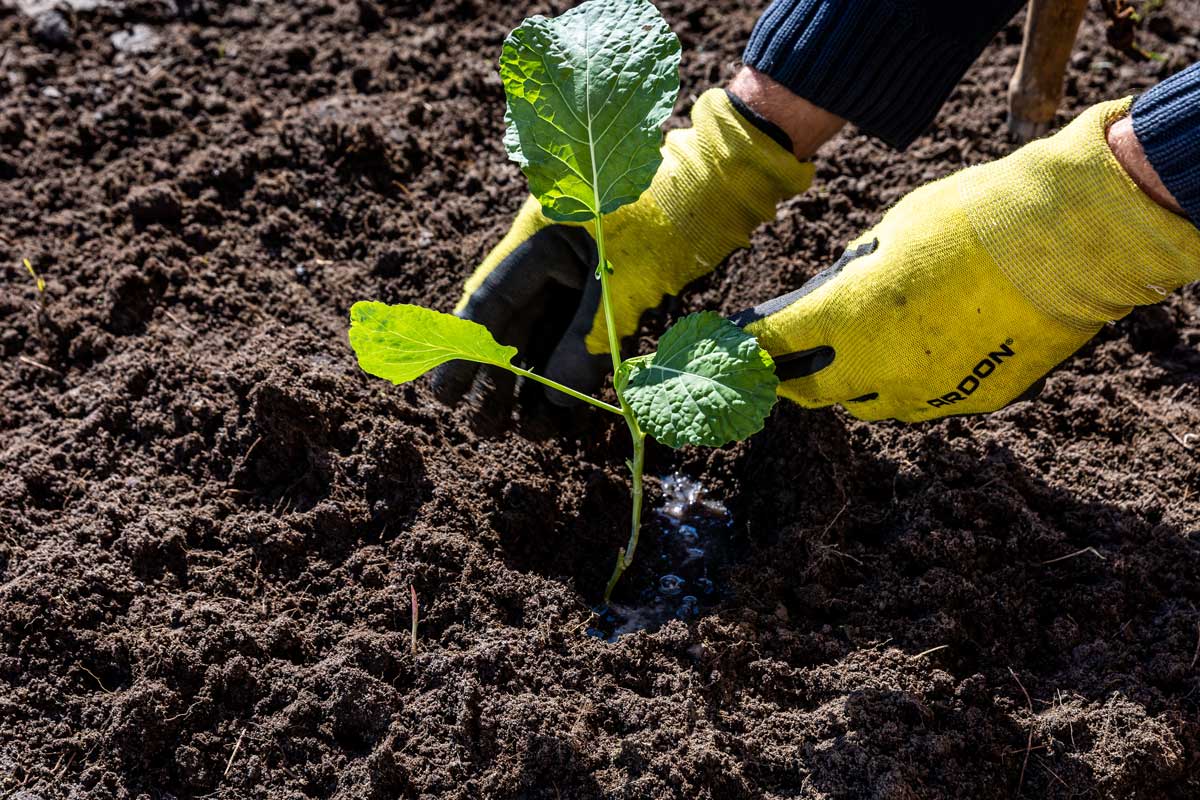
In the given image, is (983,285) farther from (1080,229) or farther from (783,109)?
(783,109)

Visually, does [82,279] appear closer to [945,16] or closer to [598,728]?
[598,728]

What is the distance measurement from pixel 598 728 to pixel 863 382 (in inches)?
31.2

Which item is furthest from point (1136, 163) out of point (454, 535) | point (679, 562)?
point (454, 535)

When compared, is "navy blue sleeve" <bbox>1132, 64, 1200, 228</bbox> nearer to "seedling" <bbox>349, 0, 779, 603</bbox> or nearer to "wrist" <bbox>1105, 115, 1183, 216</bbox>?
"wrist" <bbox>1105, 115, 1183, 216</bbox>

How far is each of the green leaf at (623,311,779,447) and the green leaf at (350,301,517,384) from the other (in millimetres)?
251

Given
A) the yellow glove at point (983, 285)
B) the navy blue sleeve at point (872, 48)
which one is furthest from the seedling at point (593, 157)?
the navy blue sleeve at point (872, 48)

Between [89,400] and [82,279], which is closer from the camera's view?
[89,400]

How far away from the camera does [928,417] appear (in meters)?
1.96

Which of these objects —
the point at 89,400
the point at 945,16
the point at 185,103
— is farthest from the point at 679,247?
the point at 185,103

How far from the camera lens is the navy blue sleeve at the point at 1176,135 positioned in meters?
1.63

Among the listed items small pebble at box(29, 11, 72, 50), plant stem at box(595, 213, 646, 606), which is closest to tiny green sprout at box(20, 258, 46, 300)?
small pebble at box(29, 11, 72, 50)

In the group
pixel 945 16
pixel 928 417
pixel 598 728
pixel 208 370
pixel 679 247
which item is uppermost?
pixel 945 16

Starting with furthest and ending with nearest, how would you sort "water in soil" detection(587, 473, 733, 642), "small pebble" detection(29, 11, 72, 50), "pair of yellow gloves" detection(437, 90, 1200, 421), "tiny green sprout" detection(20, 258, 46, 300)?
"small pebble" detection(29, 11, 72, 50) → "tiny green sprout" detection(20, 258, 46, 300) → "water in soil" detection(587, 473, 733, 642) → "pair of yellow gloves" detection(437, 90, 1200, 421)

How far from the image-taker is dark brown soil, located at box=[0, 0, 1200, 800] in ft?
5.48
